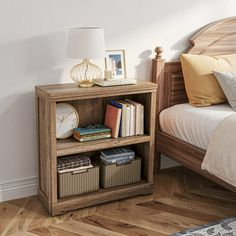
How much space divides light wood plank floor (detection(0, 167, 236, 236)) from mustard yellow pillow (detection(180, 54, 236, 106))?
65cm

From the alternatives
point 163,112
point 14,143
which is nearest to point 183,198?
point 163,112

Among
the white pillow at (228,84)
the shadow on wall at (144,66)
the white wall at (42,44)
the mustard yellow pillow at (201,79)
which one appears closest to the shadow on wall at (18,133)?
Result: the white wall at (42,44)

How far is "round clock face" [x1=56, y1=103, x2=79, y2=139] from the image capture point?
2.74 meters

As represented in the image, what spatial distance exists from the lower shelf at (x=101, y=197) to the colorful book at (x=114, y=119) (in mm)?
374

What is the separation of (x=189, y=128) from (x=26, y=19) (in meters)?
1.26

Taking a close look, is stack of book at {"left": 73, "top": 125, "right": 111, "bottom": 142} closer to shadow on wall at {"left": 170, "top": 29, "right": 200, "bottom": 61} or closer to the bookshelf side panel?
the bookshelf side panel

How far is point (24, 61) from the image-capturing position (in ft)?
9.00

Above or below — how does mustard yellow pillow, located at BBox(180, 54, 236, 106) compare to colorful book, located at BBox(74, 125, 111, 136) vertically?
above

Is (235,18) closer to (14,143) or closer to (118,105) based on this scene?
(118,105)

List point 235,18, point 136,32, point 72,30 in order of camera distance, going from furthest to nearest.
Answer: point 235,18
point 136,32
point 72,30

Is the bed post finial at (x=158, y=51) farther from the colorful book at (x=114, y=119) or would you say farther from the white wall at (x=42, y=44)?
the colorful book at (x=114, y=119)

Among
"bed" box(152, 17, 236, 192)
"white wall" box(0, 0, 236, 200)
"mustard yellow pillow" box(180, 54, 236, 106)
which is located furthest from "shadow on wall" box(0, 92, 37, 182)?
"mustard yellow pillow" box(180, 54, 236, 106)

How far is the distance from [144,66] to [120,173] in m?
0.82

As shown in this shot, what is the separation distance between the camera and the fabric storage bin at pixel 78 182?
8.95ft
